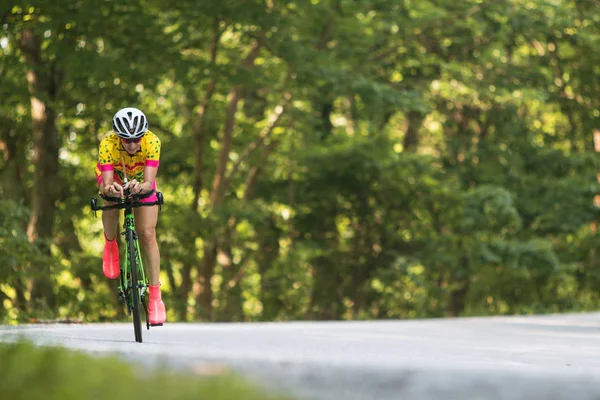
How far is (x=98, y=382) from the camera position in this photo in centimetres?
513

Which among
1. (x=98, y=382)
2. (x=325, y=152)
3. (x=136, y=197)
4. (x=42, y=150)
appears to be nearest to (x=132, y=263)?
(x=136, y=197)

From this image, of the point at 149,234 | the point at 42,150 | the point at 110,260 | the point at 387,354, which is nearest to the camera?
the point at 387,354

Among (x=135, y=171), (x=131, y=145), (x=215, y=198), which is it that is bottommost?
(x=215, y=198)

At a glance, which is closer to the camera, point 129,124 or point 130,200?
point 129,124

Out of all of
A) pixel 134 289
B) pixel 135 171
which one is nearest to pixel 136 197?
pixel 135 171

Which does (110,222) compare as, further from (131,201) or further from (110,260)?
(131,201)

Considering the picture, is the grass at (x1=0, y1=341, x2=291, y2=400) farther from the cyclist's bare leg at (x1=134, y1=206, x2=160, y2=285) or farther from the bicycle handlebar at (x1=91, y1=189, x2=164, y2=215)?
the cyclist's bare leg at (x1=134, y1=206, x2=160, y2=285)

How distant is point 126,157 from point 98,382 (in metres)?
4.62

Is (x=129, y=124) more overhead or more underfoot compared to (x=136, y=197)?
more overhead

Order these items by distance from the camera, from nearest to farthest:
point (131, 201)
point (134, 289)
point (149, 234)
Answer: point (134, 289) < point (131, 201) < point (149, 234)

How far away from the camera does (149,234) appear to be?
9820mm

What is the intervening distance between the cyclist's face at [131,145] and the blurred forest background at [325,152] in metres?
7.82

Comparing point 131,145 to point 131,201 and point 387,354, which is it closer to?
point 131,201

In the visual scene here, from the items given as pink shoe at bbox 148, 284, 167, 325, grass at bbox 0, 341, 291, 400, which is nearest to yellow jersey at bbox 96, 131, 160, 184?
pink shoe at bbox 148, 284, 167, 325
